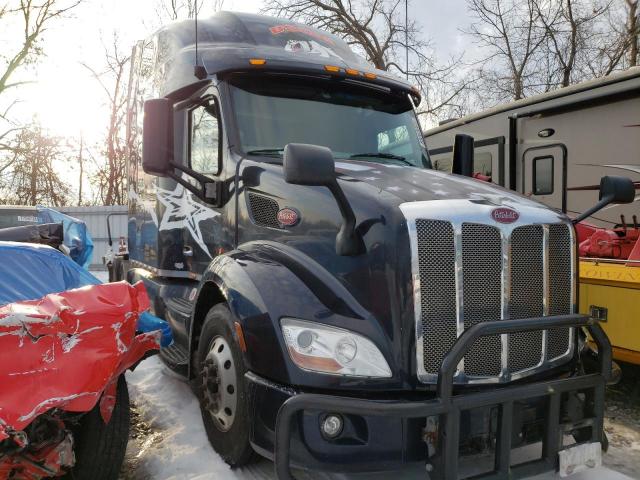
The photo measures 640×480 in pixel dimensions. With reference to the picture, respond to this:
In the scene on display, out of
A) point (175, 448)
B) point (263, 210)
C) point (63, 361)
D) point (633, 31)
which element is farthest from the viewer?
point (633, 31)

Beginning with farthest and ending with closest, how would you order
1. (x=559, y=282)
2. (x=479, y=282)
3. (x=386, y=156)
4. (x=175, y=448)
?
(x=386, y=156) < (x=175, y=448) < (x=559, y=282) < (x=479, y=282)

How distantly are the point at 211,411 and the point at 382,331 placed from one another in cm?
126

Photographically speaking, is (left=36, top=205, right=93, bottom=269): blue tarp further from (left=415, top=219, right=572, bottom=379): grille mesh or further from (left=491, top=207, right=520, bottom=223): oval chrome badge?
(left=491, top=207, right=520, bottom=223): oval chrome badge

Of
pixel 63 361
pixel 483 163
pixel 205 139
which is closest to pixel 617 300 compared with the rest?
pixel 205 139

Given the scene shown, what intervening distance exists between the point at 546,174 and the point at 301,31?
458 cm

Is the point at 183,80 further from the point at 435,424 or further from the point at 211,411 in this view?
the point at 435,424

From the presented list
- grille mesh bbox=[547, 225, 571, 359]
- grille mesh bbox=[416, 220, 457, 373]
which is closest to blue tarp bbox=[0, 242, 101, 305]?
grille mesh bbox=[416, 220, 457, 373]

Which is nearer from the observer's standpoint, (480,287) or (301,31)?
(480,287)

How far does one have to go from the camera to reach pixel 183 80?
423 cm

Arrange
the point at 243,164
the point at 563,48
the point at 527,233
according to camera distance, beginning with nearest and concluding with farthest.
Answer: the point at 527,233
the point at 243,164
the point at 563,48

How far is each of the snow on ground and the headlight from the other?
17.8 inches

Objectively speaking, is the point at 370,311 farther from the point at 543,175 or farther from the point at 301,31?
the point at 543,175

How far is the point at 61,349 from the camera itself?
230 cm

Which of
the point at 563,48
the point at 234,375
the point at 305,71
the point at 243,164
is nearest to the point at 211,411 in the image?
the point at 234,375
